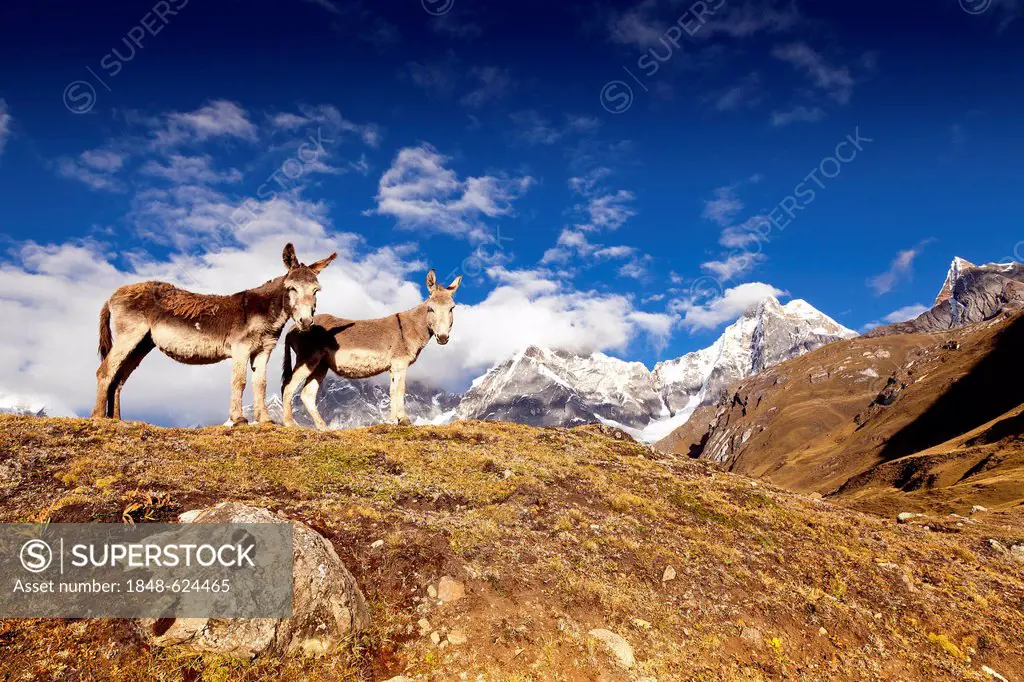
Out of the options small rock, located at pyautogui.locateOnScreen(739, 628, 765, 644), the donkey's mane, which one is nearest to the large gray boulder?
small rock, located at pyautogui.locateOnScreen(739, 628, 765, 644)

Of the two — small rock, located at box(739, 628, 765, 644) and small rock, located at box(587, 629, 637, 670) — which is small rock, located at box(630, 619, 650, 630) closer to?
small rock, located at box(587, 629, 637, 670)

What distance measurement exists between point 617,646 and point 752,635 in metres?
2.82

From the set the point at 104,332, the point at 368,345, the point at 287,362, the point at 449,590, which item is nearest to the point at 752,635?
the point at 449,590

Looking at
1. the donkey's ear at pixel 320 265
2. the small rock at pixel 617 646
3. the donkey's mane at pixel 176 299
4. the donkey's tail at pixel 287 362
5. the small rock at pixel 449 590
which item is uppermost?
the donkey's ear at pixel 320 265

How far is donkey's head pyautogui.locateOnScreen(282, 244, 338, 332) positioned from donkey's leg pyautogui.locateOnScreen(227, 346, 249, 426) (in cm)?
199

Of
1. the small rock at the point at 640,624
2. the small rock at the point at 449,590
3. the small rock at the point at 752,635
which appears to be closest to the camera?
the small rock at the point at 449,590

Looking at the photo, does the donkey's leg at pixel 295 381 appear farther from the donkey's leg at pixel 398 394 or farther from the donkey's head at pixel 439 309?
the donkey's head at pixel 439 309

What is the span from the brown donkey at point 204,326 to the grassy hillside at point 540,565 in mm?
2318

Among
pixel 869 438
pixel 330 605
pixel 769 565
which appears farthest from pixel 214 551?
pixel 869 438

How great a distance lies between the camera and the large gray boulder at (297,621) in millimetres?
7289

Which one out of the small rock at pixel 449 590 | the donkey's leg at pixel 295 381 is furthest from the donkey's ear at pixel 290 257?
the small rock at pixel 449 590

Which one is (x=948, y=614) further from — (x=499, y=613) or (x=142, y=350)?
(x=142, y=350)

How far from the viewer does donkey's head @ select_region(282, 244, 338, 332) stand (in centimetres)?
1778

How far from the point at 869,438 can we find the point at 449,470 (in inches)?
5941
